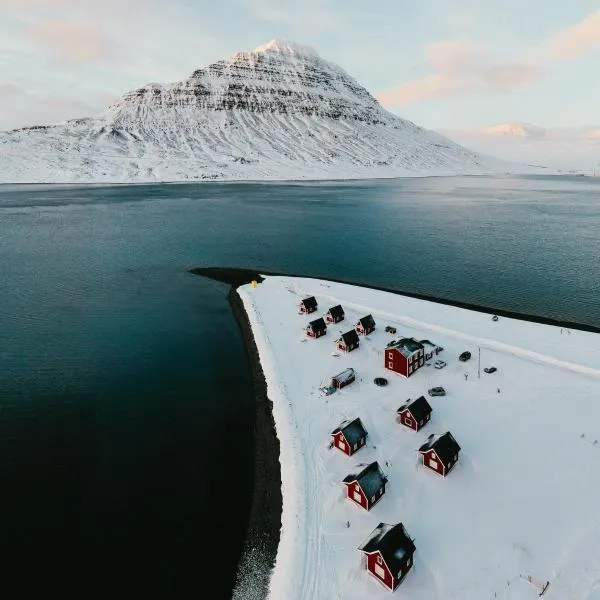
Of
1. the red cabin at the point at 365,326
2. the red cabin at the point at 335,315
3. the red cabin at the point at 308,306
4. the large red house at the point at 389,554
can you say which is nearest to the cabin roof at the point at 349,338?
the red cabin at the point at 365,326

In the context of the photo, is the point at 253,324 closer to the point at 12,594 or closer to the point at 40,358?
the point at 40,358

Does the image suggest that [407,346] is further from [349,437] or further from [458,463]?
[349,437]

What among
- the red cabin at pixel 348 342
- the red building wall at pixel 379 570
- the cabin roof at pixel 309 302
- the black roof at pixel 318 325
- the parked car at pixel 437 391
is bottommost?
the red building wall at pixel 379 570

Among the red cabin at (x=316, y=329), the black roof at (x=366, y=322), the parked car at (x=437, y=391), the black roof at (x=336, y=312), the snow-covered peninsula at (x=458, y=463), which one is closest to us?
the snow-covered peninsula at (x=458, y=463)

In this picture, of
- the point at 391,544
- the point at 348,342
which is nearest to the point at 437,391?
the point at 348,342

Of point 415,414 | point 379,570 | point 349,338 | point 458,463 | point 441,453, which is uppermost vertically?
point 349,338

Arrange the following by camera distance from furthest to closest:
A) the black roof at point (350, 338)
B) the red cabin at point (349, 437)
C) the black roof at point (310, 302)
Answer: the black roof at point (310, 302)
the black roof at point (350, 338)
the red cabin at point (349, 437)

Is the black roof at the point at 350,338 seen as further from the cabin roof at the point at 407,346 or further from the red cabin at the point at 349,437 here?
the red cabin at the point at 349,437
